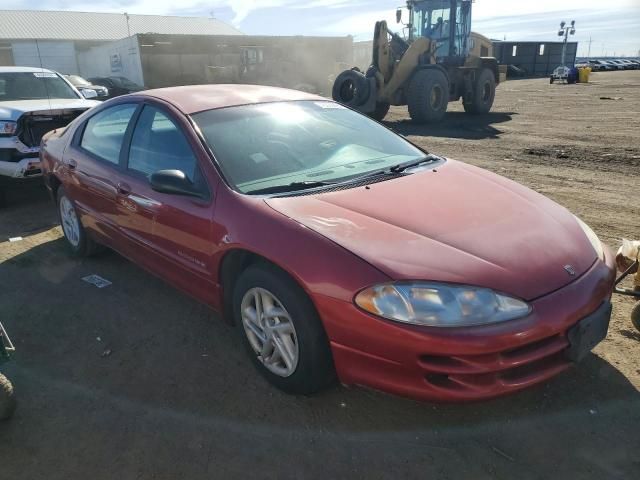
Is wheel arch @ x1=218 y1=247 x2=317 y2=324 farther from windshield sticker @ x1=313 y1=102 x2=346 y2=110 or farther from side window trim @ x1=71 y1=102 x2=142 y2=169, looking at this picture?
windshield sticker @ x1=313 y1=102 x2=346 y2=110

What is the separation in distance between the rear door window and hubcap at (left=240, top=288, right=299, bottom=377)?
1664mm

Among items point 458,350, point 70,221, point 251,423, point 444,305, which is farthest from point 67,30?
point 458,350

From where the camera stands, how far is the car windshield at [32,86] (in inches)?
283

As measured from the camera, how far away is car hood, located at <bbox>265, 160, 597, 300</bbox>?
83.4 inches

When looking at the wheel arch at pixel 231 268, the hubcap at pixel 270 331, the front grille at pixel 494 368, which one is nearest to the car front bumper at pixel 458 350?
the front grille at pixel 494 368

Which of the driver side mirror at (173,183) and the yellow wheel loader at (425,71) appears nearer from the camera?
the driver side mirror at (173,183)

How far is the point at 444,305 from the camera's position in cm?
204

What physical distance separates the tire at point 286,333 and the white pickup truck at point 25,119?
4570mm

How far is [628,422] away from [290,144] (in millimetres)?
2280

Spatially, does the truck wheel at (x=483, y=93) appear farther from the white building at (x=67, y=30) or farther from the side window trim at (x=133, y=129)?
the white building at (x=67, y=30)

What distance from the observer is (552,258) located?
229 cm

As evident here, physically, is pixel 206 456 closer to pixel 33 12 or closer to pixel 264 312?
pixel 264 312

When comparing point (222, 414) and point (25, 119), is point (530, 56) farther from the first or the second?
point (222, 414)

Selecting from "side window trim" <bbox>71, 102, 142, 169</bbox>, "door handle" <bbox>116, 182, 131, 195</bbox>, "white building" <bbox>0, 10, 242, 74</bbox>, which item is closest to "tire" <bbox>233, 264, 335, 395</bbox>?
"door handle" <bbox>116, 182, 131, 195</bbox>
